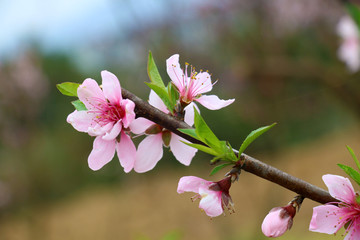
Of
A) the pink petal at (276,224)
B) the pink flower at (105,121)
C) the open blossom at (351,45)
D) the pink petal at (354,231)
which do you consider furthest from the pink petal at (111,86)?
the open blossom at (351,45)

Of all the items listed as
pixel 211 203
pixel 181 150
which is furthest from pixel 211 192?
pixel 181 150

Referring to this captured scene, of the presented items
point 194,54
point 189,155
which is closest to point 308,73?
point 194,54

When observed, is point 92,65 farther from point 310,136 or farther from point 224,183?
point 224,183

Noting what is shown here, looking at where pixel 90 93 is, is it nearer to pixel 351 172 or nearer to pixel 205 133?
pixel 205 133

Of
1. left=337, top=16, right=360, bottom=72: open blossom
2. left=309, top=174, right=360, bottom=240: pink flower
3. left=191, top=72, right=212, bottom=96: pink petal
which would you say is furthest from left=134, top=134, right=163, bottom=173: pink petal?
left=337, top=16, right=360, bottom=72: open blossom

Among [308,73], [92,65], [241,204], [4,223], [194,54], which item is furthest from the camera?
[92,65]

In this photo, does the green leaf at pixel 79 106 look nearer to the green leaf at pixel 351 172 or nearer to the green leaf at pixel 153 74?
the green leaf at pixel 153 74
